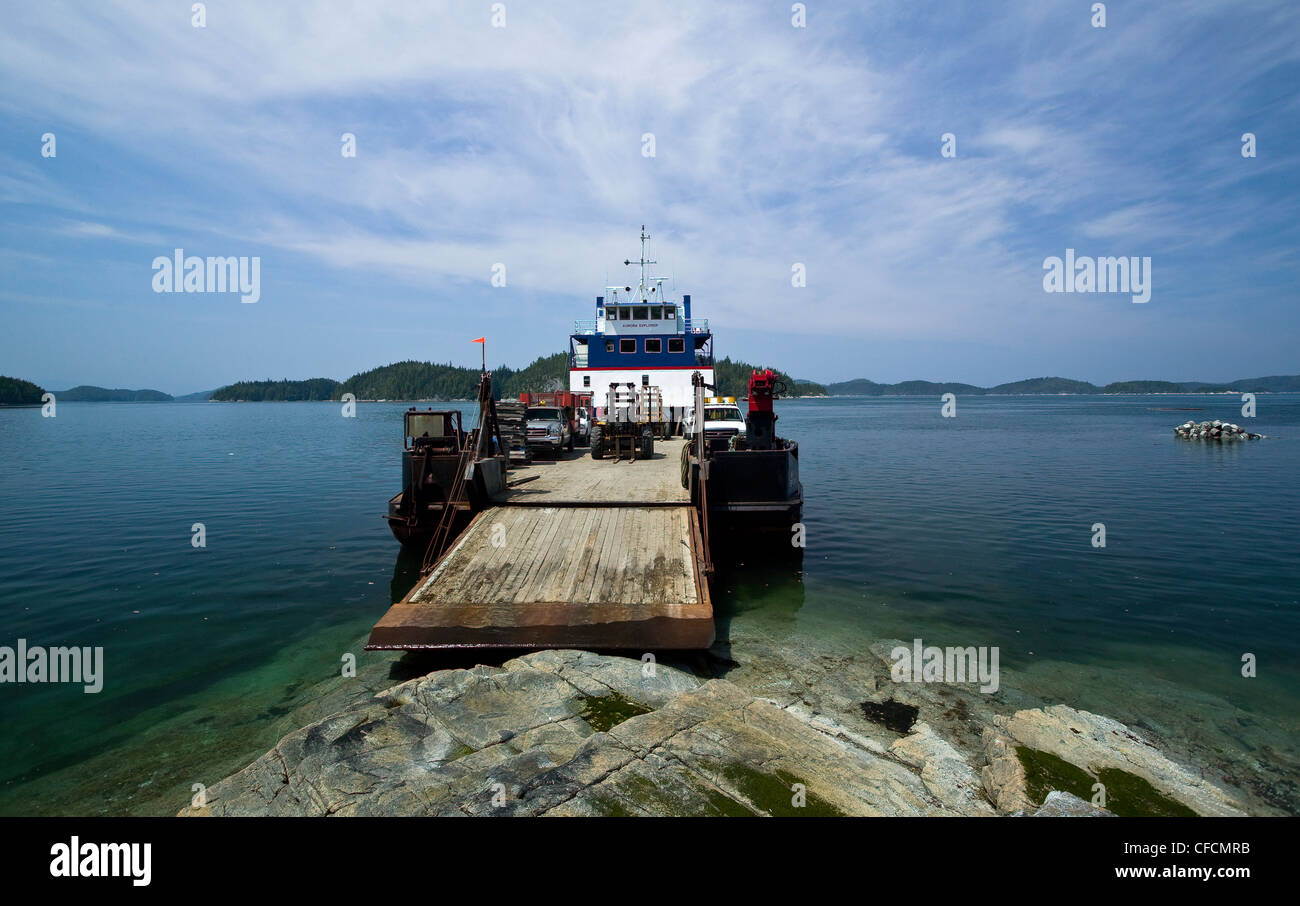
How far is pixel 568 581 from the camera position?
930cm

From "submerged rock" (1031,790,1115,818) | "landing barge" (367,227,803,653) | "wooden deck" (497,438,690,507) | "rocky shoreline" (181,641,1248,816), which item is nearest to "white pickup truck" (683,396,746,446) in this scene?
"landing barge" (367,227,803,653)

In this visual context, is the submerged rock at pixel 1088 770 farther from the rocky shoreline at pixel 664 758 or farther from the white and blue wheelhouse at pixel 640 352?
the white and blue wheelhouse at pixel 640 352

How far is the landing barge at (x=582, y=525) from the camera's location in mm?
8180

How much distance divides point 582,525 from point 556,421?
380 inches

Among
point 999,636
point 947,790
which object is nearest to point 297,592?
point 947,790

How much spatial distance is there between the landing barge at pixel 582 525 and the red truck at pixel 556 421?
0.66 meters

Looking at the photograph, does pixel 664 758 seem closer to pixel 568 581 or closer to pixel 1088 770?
pixel 1088 770

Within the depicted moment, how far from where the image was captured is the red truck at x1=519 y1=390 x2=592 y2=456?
19.2 metres

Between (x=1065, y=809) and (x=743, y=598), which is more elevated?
(x=1065, y=809)

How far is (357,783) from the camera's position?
4.98 m

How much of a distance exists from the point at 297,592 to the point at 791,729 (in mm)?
10995

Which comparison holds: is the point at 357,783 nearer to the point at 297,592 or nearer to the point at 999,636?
the point at 297,592

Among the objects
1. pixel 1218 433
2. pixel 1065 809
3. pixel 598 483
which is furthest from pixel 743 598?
pixel 1218 433
